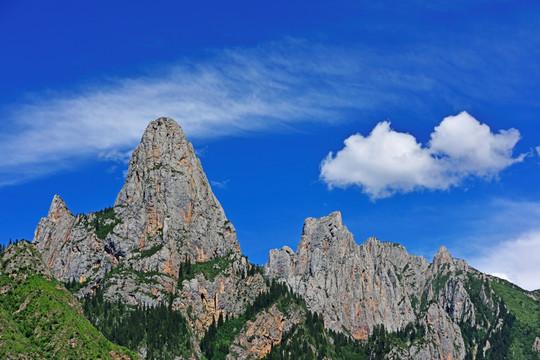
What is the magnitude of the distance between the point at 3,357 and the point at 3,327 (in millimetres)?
14912

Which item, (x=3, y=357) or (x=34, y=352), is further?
(x=34, y=352)

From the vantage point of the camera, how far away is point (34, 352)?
197 m

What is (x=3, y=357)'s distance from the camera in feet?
606

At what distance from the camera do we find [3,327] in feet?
649

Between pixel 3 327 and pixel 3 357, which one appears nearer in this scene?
pixel 3 357

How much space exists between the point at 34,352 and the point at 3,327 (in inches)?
441

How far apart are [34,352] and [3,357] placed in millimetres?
13105
